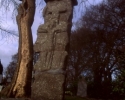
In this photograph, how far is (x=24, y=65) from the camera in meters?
10.1

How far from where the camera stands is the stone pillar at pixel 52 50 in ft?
26.7

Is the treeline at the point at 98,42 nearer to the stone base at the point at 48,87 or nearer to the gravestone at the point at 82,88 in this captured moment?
the gravestone at the point at 82,88

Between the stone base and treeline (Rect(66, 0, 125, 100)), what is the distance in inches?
490

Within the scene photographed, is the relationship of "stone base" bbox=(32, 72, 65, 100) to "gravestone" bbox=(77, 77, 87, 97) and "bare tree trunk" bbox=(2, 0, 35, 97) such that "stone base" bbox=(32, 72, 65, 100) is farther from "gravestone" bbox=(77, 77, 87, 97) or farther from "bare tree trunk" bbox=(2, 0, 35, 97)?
"gravestone" bbox=(77, 77, 87, 97)

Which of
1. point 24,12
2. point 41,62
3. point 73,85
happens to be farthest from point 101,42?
point 41,62

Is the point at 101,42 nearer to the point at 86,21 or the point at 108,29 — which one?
the point at 108,29

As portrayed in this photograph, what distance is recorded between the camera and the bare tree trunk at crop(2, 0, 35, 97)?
32.2 ft

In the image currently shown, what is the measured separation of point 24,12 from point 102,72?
14542 millimetres

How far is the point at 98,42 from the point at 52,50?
18493mm

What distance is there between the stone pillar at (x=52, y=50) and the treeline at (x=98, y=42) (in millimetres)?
12230

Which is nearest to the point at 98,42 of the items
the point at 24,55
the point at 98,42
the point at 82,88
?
the point at 98,42

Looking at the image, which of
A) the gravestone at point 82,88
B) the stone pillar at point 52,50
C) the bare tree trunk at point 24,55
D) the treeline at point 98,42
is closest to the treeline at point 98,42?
the treeline at point 98,42

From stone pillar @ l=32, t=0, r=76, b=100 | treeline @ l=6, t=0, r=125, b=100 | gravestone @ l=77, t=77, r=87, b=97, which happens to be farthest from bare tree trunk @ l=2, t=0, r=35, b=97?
treeline @ l=6, t=0, r=125, b=100

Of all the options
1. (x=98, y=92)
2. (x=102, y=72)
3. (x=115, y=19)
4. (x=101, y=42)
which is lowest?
(x=98, y=92)
